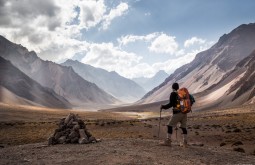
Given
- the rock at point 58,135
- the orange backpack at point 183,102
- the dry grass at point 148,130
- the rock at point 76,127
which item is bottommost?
the dry grass at point 148,130

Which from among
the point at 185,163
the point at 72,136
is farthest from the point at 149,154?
the point at 72,136

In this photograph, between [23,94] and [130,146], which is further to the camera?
[23,94]

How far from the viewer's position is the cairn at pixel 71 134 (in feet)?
65.4

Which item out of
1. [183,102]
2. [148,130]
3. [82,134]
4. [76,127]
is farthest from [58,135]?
[148,130]

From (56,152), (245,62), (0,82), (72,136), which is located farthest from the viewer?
(245,62)

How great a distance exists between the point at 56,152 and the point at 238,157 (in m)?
8.42

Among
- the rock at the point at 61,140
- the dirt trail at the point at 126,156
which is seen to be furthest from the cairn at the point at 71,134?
the dirt trail at the point at 126,156

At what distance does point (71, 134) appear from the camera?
792 inches

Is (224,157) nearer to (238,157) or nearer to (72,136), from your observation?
(238,157)

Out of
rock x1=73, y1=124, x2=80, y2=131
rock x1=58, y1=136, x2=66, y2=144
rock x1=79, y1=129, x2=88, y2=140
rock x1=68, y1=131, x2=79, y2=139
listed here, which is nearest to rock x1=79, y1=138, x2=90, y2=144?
rock x1=79, y1=129, x2=88, y2=140

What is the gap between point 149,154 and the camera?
14680 mm

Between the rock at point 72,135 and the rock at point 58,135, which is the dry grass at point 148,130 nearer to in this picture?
the rock at point 58,135

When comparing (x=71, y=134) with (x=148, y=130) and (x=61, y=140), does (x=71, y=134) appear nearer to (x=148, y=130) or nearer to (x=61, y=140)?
(x=61, y=140)

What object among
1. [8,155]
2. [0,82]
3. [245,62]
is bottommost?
[8,155]
